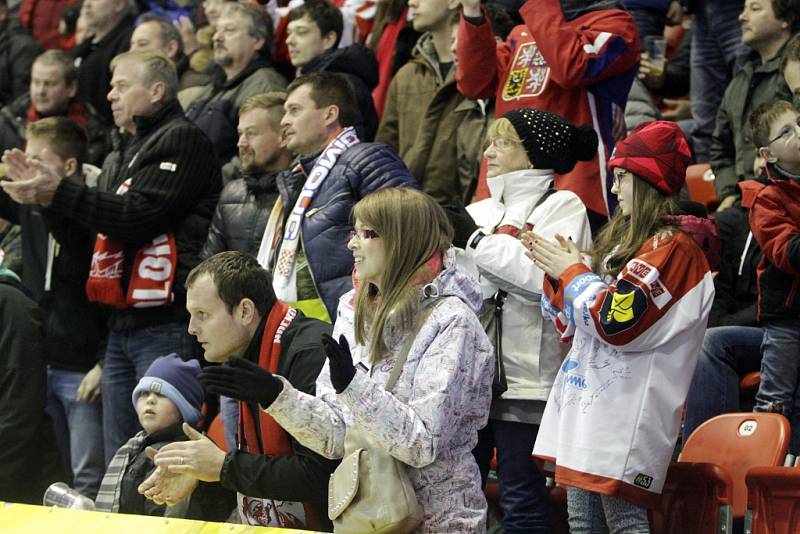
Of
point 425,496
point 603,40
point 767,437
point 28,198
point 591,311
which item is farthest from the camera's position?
point 28,198

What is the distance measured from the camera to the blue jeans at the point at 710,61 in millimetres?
8930

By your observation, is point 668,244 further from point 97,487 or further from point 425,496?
point 97,487

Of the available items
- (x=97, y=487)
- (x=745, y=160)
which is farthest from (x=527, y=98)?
(x=97, y=487)

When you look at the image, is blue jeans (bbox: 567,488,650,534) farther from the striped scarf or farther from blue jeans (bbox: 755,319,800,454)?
the striped scarf

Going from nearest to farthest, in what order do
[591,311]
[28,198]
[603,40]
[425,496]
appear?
[425,496]
[591,311]
[603,40]
[28,198]

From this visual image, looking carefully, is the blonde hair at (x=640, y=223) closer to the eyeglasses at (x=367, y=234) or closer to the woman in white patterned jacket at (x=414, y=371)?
the woman in white patterned jacket at (x=414, y=371)

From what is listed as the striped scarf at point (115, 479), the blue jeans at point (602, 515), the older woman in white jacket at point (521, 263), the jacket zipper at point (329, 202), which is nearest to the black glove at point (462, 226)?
the older woman in white jacket at point (521, 263)

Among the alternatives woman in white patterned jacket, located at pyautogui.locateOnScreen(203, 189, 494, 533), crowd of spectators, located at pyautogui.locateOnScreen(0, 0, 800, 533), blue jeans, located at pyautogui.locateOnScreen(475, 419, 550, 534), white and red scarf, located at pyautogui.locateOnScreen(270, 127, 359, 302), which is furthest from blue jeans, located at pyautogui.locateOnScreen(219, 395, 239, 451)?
woman in white patterned jacket, located at pyautogui.locateOnScreen(203, 189, 494, 533)

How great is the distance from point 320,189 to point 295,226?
21 cm

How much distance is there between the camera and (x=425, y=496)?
180 inches

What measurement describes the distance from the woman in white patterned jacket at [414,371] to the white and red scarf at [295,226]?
1566 mm

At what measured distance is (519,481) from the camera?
18.0 ft

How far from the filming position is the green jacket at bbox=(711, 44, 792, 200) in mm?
7516

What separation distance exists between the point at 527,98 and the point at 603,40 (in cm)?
49
